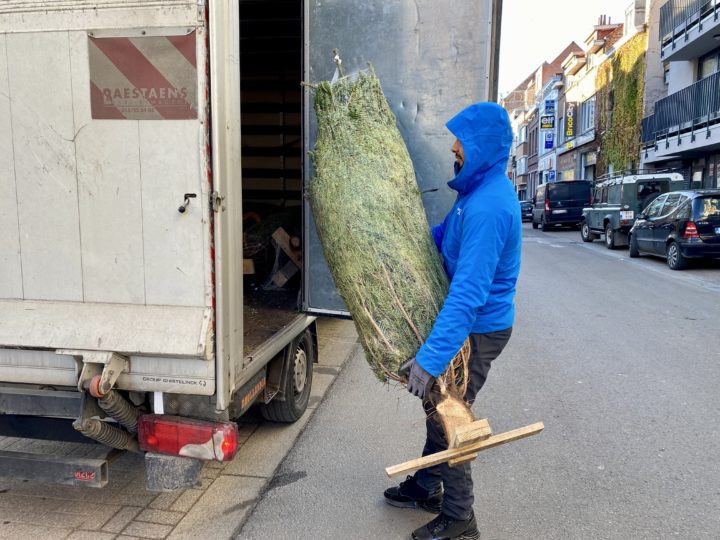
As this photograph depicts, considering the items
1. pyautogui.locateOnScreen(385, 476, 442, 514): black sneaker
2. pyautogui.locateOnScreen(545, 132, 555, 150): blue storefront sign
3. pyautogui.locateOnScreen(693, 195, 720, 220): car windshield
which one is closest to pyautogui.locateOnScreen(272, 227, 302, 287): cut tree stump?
pyautogui.locateOnScreen(385, 476, 442, 514): black sneaker

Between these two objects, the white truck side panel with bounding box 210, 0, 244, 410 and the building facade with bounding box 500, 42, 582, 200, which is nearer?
the white truck side panel with bounding box 210, 0, 244, 410

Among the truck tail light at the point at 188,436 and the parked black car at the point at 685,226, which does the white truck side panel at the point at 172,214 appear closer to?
the truck tail light at the point at 188,436

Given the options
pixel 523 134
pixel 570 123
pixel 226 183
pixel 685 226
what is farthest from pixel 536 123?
pixel 226 183

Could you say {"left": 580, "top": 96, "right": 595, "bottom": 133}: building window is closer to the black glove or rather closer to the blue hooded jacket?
the blue hooded jacket

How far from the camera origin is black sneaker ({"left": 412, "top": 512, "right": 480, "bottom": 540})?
9.71 ft

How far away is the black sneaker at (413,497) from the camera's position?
3373 millimetres

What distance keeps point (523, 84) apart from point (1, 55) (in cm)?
8281

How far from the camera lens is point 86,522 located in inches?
126

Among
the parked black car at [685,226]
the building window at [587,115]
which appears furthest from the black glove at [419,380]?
the building window at [587,115]

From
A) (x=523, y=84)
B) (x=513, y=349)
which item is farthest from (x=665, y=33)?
(x=523, y=84)

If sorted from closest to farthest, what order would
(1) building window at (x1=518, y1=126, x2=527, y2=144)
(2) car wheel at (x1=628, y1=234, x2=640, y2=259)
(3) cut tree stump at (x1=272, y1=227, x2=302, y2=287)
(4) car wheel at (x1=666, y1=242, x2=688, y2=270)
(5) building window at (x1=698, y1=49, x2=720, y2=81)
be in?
(3) cut tree stump at (x1=272, y1=227, x2=302, y2=287)
(4) car wheel at (x1=666, y1=242, x2=688, y2=270)
(2) car wheel at (x1=628, y1=234, x2=640, y2=259)
(5) building window at (x1=698, y1=49, x2=720, y2=81)
(1) building window at (x1=518, y1=126, x2=527, y2=144)

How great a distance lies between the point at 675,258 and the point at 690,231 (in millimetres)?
841

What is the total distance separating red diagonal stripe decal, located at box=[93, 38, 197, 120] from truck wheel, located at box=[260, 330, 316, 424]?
2.05 meters

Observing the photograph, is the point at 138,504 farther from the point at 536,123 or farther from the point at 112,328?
the point at 536,123
